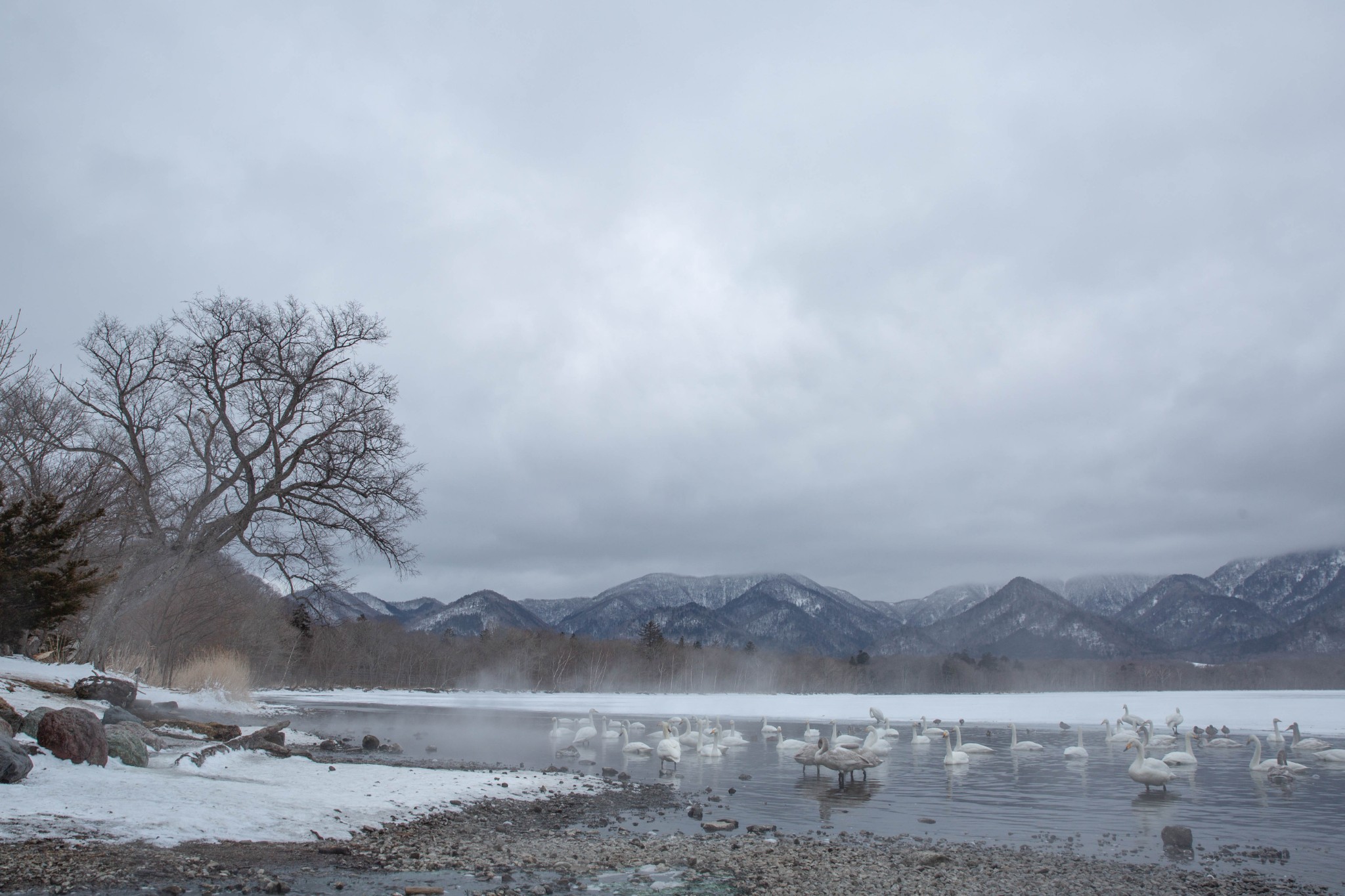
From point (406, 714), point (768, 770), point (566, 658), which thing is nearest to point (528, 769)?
point (768, 770)

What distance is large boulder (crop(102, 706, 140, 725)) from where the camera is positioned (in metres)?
13.0

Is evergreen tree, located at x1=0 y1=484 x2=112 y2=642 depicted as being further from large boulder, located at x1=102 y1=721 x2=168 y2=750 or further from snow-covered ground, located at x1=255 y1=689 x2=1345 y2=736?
snow-covered ground, located at x1=255 y1=689 x2=1345 y2=736

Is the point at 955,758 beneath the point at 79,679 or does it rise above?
beneath

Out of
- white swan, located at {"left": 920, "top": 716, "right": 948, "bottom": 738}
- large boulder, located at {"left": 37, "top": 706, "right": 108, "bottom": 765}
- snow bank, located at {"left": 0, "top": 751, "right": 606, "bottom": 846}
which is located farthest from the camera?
white swan, located at {"left": 920, "top": 716, "right": 948, "bottom": 738}

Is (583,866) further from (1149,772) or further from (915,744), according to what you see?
(915,744)

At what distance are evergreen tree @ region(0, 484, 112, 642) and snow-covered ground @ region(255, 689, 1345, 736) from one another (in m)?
38.8

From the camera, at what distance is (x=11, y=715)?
1072cm

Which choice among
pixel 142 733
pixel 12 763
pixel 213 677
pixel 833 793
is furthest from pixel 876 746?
pixel 213 677

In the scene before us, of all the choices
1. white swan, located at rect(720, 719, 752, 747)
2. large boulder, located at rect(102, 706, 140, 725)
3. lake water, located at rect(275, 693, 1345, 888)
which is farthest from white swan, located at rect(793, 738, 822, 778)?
large boulder, located at rect(102, 706, 140, 725)

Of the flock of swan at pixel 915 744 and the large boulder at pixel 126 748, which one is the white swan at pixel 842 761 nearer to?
the flock of swan at pixel 915 744

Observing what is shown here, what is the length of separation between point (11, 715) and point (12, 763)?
291cm

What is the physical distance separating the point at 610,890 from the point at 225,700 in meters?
31.9

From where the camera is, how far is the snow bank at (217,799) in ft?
25.8

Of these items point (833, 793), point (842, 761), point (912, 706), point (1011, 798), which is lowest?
point (912, 706)
